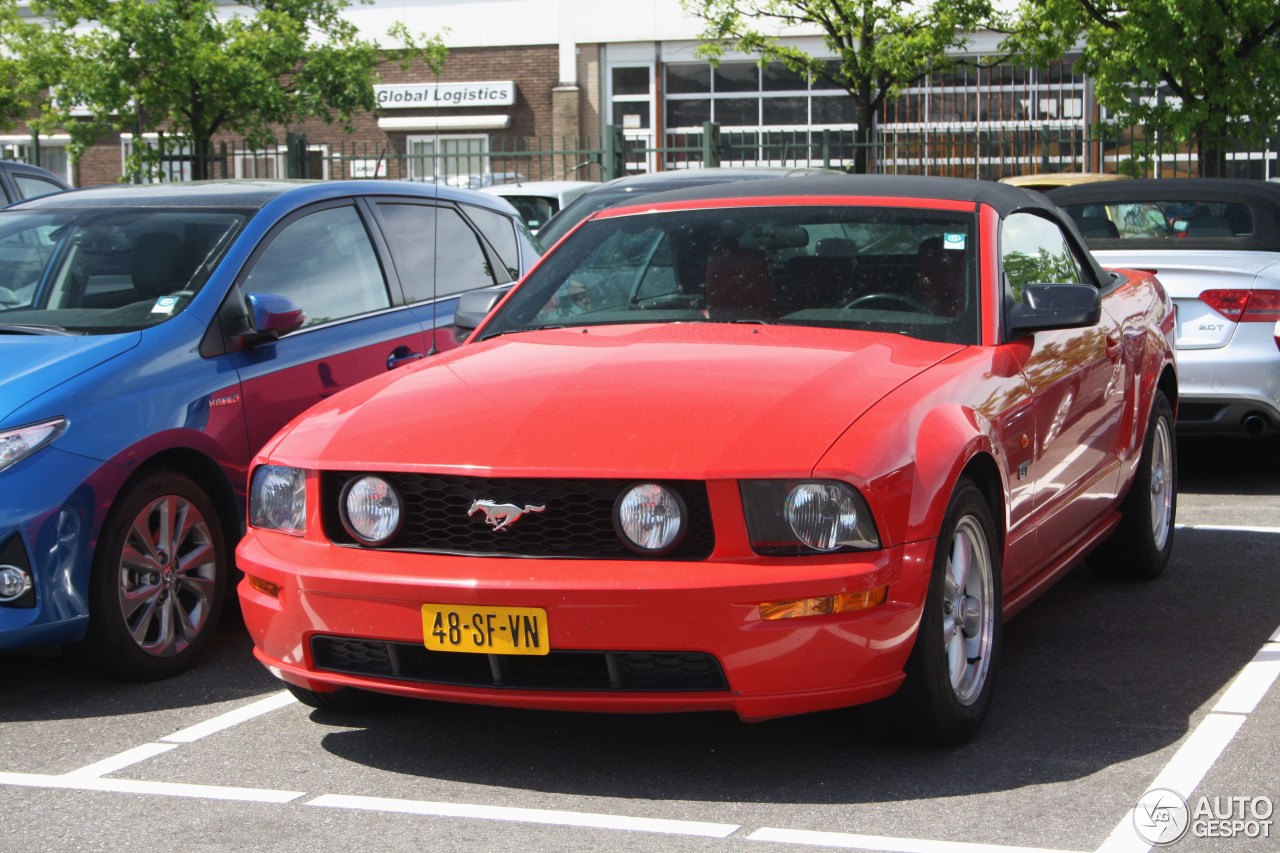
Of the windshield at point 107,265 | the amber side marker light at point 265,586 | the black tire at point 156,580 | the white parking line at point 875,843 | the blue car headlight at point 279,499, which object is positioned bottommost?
the white parking line at point 875,843

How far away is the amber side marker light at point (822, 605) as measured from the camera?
13.2 feet

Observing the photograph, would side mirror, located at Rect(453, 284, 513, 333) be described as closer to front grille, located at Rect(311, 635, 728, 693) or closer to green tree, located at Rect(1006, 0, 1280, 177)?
front grille, located at Rect(311, 635, 728, 693)

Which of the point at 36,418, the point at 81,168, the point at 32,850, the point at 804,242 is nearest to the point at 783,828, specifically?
the point at 32,850

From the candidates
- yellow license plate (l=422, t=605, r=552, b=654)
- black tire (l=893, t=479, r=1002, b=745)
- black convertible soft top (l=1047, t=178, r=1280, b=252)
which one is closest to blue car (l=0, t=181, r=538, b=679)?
yellow license plate (l=422, t=605, r=552, b=654)

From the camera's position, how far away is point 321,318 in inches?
262

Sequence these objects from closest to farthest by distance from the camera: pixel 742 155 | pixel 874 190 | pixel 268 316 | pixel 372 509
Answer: pixel 372 509 → pixel 874 190 → pixel 268 316 → pixel 742 155

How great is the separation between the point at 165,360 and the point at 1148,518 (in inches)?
146

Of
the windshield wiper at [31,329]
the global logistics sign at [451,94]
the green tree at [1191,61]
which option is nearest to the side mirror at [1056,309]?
the windshield wiper at [31,329]

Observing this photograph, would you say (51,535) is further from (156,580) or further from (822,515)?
(822,515)

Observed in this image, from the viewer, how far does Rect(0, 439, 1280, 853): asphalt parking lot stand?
3977mm

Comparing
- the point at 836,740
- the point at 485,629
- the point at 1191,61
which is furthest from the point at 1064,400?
the point at 1191,61

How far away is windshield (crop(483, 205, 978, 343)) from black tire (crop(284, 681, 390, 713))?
4.31 ft

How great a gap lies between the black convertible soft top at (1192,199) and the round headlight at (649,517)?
5.85 m

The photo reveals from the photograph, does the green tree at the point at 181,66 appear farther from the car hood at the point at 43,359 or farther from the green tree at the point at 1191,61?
A: the car hood at the point at 43,359
